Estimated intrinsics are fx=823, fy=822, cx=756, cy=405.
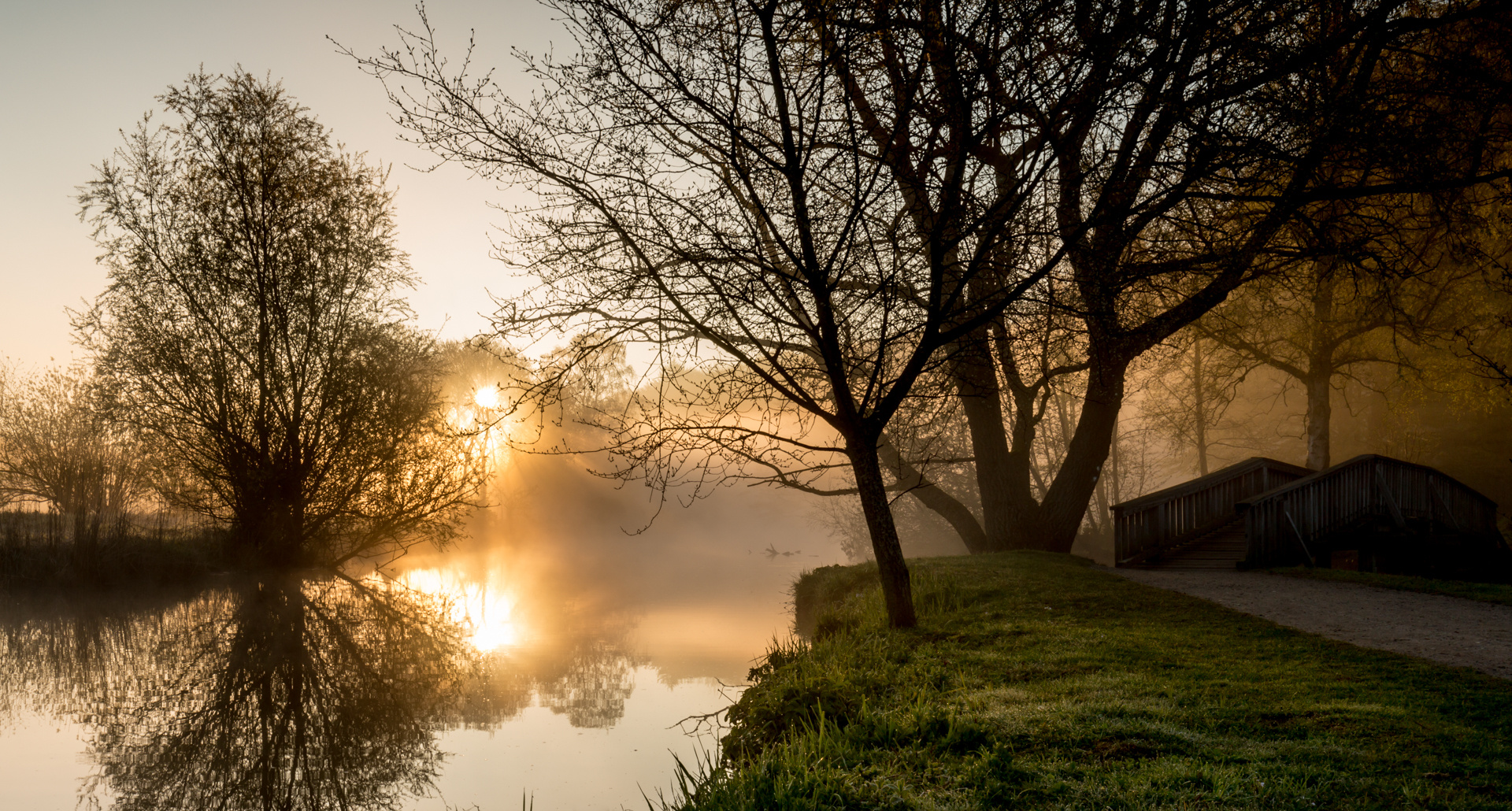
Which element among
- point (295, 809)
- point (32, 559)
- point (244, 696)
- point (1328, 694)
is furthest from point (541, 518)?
point (1328, 694)

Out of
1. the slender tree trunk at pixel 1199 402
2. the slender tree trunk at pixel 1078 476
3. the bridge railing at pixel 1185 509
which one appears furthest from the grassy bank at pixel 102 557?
the slender tree trunk at pixel 1199 402

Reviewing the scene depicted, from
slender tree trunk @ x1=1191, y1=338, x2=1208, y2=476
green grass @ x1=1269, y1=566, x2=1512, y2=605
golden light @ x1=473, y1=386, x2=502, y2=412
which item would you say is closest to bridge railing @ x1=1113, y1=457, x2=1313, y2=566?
green grass @ x1=1269, y1=566, x2=1512, y2=605

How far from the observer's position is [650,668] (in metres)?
10.1

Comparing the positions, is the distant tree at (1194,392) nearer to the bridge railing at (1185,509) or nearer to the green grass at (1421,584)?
the bridge railing at (1185,509)

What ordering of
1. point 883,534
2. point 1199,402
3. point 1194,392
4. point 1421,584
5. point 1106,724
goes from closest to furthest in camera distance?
1. point 1106,724
2. point 883,534
3. point 1421,584
4. point 1199,402
5. point 1194,392

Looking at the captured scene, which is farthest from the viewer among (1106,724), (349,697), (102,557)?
(102,557)

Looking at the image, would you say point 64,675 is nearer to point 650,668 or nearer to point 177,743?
point 177,743

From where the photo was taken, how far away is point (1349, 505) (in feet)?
49.8

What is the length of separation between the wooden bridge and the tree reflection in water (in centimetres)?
1053

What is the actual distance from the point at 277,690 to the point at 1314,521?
16188mm

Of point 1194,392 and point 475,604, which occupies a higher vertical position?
point 1194,392

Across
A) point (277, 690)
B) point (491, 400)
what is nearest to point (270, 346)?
point (491, 400)

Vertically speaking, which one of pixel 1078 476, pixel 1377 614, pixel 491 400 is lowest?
pixel 1377 614

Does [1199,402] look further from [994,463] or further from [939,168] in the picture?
[939,168]
